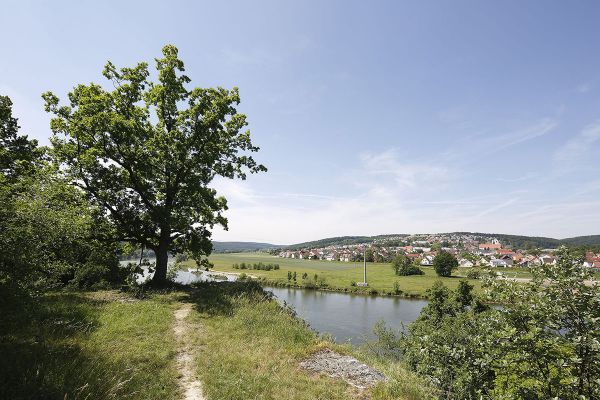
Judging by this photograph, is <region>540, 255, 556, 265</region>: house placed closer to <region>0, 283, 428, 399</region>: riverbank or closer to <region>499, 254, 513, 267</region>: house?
<region>499, 254, 513, 267</region>: house

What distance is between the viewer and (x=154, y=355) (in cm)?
922

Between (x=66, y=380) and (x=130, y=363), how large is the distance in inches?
75.2

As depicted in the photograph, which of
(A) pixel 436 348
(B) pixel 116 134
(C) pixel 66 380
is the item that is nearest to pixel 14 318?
(C) pixel 66 380

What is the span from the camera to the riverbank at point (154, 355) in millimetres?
6641

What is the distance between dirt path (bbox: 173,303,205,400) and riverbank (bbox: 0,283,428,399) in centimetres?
11

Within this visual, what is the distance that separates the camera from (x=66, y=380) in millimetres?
6496

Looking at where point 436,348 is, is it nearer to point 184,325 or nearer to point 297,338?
point 297,338

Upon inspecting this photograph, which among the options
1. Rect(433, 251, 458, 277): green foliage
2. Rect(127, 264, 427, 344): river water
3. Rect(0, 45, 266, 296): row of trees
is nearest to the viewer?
Rect(0, 45, 266, 296): row of trees

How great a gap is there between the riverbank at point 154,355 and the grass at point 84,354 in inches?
0.9

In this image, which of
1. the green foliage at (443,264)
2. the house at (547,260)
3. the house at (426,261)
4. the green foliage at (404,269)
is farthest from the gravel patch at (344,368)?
the house at (426,261)

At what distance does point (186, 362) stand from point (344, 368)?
16.3ft

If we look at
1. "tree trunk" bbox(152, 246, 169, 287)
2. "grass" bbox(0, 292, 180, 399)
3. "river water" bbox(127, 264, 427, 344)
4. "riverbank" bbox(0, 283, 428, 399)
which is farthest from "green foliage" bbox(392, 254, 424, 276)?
"grass" bbox(0, 292, 180, 399)

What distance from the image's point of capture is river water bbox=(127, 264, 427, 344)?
157ft

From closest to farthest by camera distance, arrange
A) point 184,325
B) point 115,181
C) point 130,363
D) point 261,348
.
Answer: point 130,363
point 261,348
point 184,325
point 115,181
